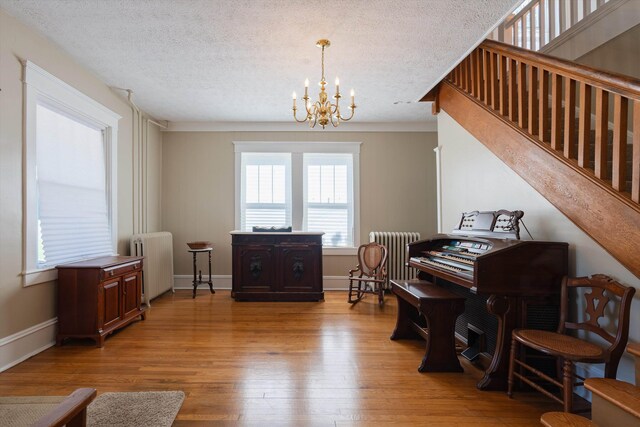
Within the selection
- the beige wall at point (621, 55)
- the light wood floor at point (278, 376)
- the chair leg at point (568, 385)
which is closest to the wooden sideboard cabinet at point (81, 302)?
the light wood floor at point (278, 376)

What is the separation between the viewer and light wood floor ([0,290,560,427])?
217 cm

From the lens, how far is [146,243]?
185 inches

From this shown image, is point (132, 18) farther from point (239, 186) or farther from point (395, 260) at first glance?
point (395, 260)

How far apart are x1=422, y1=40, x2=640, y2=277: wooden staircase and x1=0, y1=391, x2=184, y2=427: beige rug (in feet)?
9.78

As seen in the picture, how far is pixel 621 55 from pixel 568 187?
6.19ft

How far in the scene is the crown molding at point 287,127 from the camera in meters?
5.95

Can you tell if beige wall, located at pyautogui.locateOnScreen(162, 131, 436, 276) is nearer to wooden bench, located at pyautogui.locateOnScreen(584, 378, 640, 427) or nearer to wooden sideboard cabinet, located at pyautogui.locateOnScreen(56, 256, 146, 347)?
wooden sideboard cabinet, located at pyautogui.locateOnScreen(56, 256, 146, 347)

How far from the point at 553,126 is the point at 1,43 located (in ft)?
14.8

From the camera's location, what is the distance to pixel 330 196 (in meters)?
6.04

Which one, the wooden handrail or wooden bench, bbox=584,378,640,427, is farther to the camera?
the wooden handrail

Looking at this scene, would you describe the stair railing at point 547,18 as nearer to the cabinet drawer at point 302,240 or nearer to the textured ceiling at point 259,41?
the textured ceiling at point 259,41

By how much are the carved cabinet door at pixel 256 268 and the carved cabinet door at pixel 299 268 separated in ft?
0.51

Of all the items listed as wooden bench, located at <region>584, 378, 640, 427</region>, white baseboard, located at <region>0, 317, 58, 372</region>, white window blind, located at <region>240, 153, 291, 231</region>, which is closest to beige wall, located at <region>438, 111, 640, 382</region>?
wooden bench, located at <region>584, 378, 640, 427</region>

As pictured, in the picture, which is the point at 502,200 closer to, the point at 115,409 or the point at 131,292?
the point at 115,409
